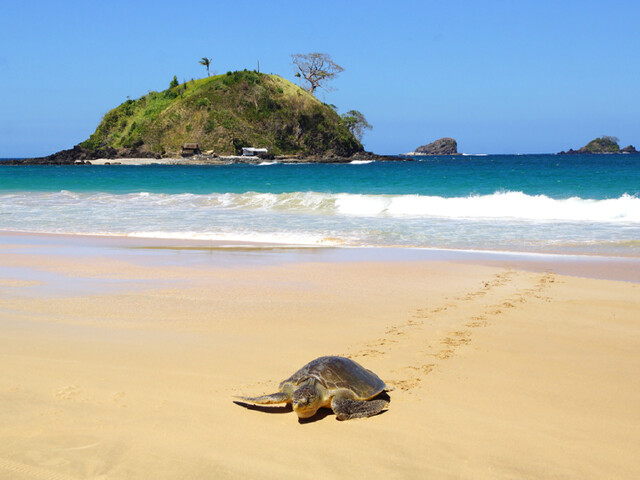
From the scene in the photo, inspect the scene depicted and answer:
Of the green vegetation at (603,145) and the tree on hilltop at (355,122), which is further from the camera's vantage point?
the green vegetation at (603,145)

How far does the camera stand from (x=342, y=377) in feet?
13.0

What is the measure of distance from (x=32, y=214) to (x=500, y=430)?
20390 mm

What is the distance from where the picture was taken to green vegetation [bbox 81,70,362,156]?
85375mm

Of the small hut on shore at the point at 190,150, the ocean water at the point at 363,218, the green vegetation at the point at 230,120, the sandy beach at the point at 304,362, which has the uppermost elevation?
the green vegetation at the point at 230,120

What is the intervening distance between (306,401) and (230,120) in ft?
281

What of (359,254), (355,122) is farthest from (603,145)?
(359,254)

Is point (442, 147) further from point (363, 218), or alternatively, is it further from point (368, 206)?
point (363, 218)

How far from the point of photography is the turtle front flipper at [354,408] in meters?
3.67

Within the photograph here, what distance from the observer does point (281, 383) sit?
158 inches

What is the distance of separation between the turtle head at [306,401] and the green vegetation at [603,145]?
175 m

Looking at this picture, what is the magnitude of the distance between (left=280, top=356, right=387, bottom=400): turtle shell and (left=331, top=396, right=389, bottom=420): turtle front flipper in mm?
100

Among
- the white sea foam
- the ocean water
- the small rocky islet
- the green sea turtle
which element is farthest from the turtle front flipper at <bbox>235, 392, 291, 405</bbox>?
the small rocky islet

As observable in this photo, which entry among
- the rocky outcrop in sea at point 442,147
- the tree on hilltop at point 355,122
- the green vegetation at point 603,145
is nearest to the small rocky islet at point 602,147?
the green vegetation at point 603,145

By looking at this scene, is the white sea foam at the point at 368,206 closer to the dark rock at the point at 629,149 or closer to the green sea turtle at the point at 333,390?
the green sea turtle at the point at 333,390
